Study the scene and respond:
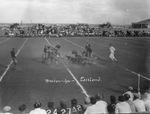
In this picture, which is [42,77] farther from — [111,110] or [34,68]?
[111,110]

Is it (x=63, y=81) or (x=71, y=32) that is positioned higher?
(x=71, y=32)

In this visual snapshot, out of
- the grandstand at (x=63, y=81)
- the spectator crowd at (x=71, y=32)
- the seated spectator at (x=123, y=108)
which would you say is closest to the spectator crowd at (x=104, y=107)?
A: the seated spectator at (x=123, y=108)

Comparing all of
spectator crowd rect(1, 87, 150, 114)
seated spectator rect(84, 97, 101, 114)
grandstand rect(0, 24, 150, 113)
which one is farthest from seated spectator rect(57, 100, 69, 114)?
grandstand rect(0, 24, 150, 113)

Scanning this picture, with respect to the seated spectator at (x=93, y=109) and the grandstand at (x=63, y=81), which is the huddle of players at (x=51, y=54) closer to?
the grandstand at (x=63, y=81)

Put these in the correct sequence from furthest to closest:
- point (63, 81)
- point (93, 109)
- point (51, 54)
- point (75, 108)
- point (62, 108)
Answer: point (51, 54)
point (63, 81)
point (62, 108)
point (75, 108)
point (93, 109)

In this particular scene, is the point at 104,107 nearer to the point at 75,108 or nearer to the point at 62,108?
the point at 75,108

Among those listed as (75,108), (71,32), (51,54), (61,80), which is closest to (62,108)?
(75,108)

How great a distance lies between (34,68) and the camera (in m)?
13.3

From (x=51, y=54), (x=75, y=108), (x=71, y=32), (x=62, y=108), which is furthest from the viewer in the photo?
(x=71, y=32)

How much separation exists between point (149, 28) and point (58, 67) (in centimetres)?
1944

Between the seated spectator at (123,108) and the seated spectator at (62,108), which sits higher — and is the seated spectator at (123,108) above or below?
above

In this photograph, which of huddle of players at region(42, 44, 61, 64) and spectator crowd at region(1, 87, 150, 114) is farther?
huddle of players at region(42, 44, 61, 64)

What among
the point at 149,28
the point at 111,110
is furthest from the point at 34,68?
the point at 149,28

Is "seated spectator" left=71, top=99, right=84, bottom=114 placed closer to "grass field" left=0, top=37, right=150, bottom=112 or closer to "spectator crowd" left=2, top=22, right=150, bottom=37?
"grass field" left=0, top=37, right=150, bottom=112
